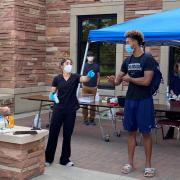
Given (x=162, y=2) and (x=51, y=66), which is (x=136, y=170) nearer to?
(x=162, y=2)

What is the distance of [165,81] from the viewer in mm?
10070

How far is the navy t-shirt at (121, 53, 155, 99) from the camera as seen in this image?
17.2ft

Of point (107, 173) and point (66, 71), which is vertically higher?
point (66, 71)

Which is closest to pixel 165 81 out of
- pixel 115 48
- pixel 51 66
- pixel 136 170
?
pixel 115 48

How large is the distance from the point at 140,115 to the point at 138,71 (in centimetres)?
59

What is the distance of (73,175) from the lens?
17.7 feet

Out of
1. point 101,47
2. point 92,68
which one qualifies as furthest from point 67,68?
point 101,47

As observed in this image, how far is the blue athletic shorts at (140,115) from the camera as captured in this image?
5.30m

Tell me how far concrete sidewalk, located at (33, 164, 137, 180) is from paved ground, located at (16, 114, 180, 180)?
0.27ft

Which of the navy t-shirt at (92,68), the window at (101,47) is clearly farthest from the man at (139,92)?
the window at (101,47)

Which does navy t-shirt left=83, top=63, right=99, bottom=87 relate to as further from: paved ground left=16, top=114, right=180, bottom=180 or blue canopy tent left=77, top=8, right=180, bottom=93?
blue canopy tent left=77, top=8, right=180, bottom=93

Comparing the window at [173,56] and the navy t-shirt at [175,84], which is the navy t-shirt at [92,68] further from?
the navy t-shirt at [175,84]

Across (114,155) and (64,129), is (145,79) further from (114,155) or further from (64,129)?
(114,155)

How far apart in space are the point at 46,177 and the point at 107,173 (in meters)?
0.86
